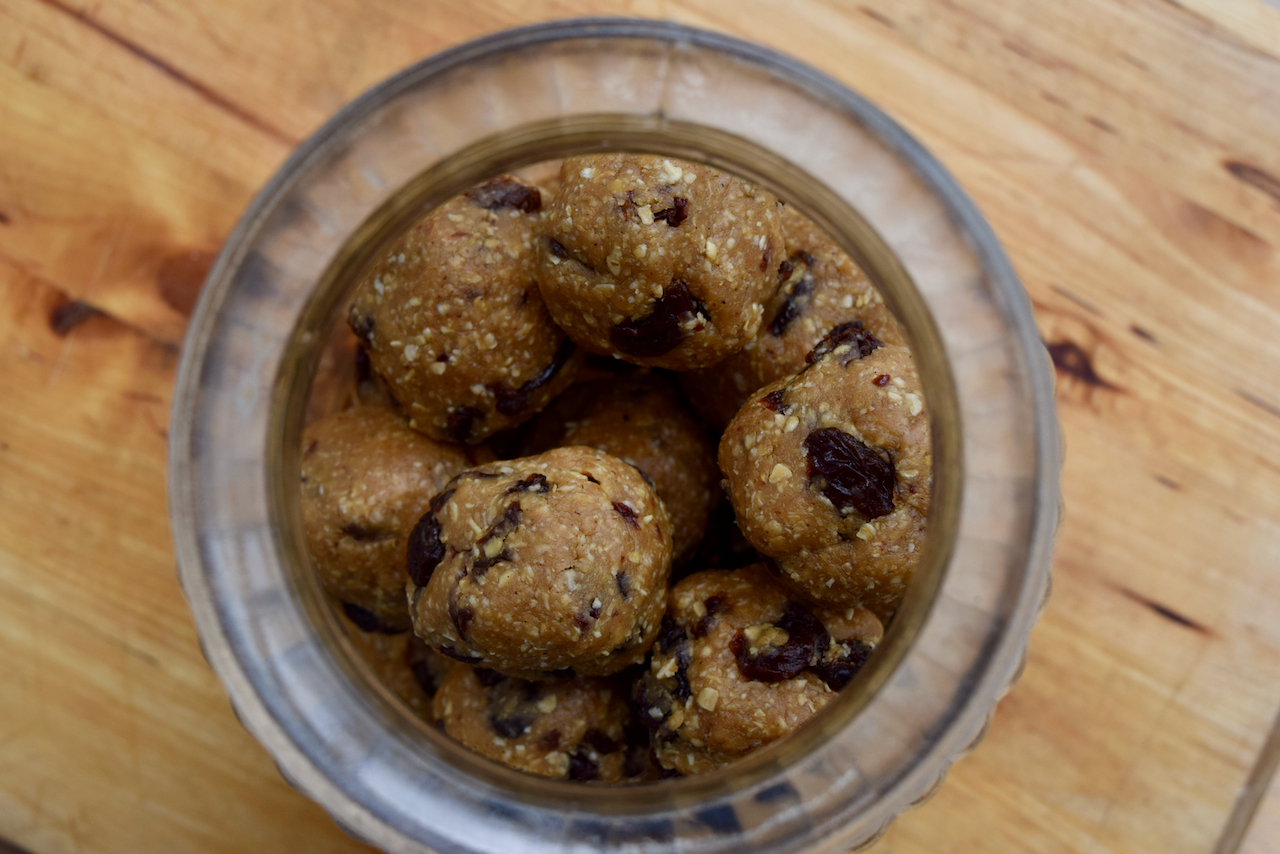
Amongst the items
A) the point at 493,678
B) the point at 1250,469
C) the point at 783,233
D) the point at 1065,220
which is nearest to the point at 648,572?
the point at 493,678

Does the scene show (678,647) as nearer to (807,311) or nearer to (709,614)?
(709,614)

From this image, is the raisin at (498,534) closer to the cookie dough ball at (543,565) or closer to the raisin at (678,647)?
the cookie dough ball at (543,565)

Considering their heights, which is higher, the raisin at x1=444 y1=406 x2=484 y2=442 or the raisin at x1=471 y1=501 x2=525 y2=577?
the raisin at x1=444 y1=406 x2=484 y2=442

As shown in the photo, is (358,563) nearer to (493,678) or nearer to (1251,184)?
(493,678)

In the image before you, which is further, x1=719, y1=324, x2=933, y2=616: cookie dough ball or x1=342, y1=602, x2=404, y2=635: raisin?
x1=342, y1=602, x2=404, y2=635: raisin

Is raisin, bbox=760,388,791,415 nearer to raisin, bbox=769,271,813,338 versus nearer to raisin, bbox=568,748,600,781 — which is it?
raisin, bbox=769,271,813,338

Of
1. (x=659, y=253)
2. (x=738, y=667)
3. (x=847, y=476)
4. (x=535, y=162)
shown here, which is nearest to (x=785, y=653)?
(x=738, y=667)

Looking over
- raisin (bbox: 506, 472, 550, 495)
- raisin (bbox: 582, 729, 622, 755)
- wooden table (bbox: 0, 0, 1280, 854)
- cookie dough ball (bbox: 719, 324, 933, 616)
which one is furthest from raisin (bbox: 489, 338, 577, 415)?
wooden table (bbox: 0, 0, 1280, 854)
